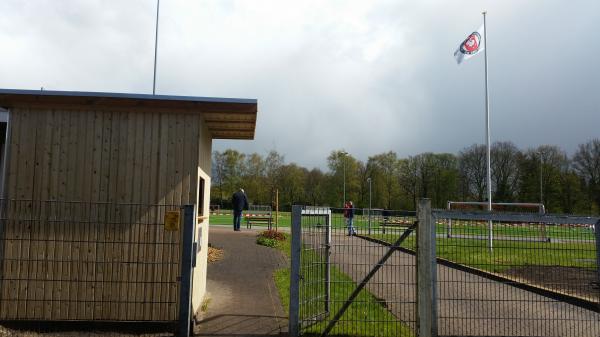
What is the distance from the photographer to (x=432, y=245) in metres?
5.95

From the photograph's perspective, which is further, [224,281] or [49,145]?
[224,281]

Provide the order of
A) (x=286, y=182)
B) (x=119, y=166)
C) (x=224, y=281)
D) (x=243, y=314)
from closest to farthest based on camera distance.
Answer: (x=119, y=166) < (x=243, y=314) < (x=224, y=281) < (x=286, y=182)

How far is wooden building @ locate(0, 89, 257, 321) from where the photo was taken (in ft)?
21.2

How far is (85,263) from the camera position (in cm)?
651

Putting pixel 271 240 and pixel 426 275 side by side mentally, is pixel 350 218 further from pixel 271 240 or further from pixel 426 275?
pixel 271 240

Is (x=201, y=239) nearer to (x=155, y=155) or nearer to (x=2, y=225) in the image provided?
(x=155, y=155)

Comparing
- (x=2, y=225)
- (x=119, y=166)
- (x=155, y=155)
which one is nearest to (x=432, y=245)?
(x=155, y=155)

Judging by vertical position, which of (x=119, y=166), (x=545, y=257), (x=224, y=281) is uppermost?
(x=119, y=166)

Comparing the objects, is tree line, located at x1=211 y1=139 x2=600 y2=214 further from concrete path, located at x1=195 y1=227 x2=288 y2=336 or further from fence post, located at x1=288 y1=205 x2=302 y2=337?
fence post, located at x1=288 y1=205 x2=302 y2=337

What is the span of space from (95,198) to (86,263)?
0.92 meters

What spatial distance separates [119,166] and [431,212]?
4.46m

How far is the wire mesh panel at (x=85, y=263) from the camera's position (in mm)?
6441

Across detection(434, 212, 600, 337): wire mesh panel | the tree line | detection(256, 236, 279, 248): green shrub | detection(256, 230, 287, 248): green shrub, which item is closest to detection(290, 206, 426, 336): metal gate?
detection(434, 212, 600, 337): wire mesh panel

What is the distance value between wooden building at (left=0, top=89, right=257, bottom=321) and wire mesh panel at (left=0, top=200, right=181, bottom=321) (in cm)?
1
